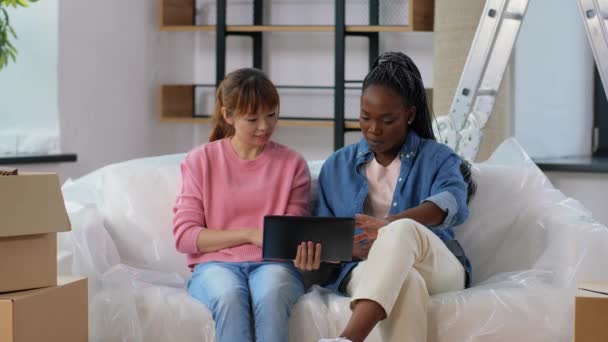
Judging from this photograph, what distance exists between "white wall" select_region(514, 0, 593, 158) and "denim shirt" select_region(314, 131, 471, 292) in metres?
1.49

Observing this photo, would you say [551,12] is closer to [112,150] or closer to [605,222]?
[605,222]

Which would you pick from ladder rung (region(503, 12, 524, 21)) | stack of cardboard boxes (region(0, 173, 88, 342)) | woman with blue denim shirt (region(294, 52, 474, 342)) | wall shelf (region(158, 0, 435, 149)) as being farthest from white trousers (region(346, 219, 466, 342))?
wall shelf (region(158, 0, 435, 149))

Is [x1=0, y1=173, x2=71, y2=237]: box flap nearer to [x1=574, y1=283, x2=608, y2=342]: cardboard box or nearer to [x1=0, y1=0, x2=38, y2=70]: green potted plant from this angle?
[x1=574, y1=283, x2=608, y2=342]: cardboard box

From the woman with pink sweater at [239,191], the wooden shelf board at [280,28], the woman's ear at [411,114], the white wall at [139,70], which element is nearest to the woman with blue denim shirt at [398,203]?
the woman's ear at [411,114]

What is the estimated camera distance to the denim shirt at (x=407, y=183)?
231cm

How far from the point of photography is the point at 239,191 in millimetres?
2371

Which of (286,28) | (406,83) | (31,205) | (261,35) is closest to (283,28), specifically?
(286,28)

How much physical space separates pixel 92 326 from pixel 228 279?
1.15 ft

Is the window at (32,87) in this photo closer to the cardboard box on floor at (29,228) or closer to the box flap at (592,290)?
the cardboard box on floor at (29,228)

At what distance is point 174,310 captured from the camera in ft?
7.26

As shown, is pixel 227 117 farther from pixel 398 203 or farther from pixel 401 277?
pixel 401 277

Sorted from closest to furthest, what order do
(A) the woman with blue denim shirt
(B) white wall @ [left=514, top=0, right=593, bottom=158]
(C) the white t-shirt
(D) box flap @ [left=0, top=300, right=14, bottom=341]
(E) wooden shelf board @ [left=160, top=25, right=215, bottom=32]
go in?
(D) box flap @ [left=0, top=300, right=14, bottom=341]
(A) the woman with blue denim shirt
(C) the white t-shirt
(B) white wall @ [left=514, top=0, right=593, bottom=158]
(E) wooden shelf board @ [left=160, top=25, right=215, bottom=32]

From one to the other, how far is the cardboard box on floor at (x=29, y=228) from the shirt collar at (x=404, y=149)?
28.6 inches

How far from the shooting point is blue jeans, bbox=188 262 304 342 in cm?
208
